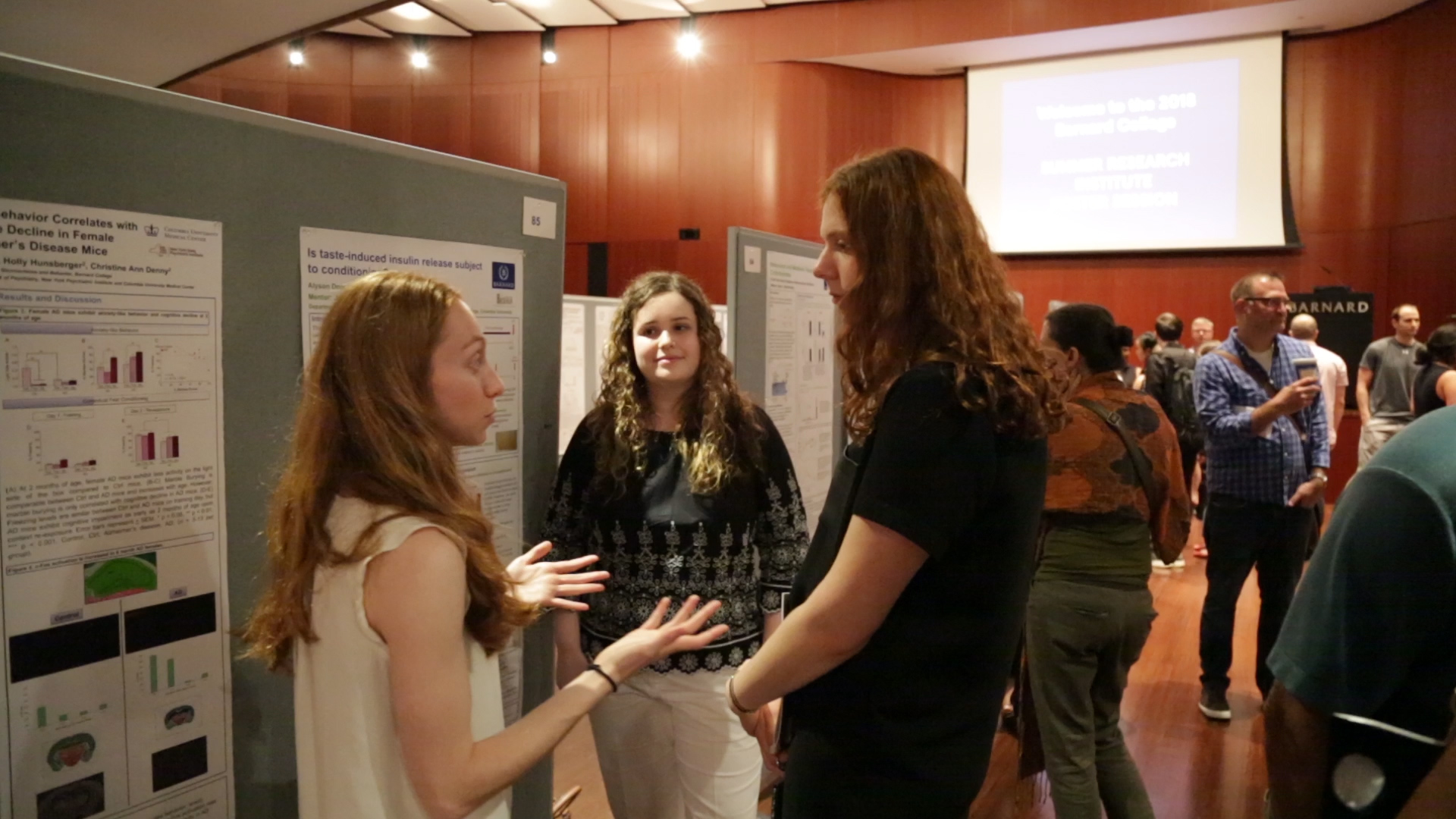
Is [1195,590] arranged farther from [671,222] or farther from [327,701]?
[671,222]

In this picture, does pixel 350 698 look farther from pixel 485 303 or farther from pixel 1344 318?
pixel 1344 318

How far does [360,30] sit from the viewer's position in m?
9.98

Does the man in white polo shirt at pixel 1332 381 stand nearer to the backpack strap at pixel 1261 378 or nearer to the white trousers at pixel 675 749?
the backpack strap at pixel 1261 378

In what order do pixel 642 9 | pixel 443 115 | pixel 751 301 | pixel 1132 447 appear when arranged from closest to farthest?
pixel 1132 447 < pixel 751 301 < pixel 642 9 < pixel 443 115

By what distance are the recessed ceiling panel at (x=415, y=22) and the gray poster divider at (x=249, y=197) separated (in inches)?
346

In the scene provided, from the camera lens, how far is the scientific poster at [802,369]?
105 inches

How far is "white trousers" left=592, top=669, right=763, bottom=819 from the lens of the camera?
181 centimetres

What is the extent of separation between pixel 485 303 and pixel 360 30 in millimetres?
9990

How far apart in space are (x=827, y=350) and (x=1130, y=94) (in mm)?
7113

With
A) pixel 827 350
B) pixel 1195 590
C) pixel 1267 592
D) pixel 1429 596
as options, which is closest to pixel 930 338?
pixel 1429 596

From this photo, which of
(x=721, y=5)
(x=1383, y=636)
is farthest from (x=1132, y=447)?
(x=721, y=5)

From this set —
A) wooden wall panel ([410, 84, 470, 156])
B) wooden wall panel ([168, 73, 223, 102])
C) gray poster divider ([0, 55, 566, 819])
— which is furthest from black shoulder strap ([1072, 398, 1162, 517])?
wooden wall panel ([410, 84, 470, 156])

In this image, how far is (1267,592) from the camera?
3219 mm

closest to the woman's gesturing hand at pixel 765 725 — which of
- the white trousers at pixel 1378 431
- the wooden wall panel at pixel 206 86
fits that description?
the white trousers at pixel 1378 431
